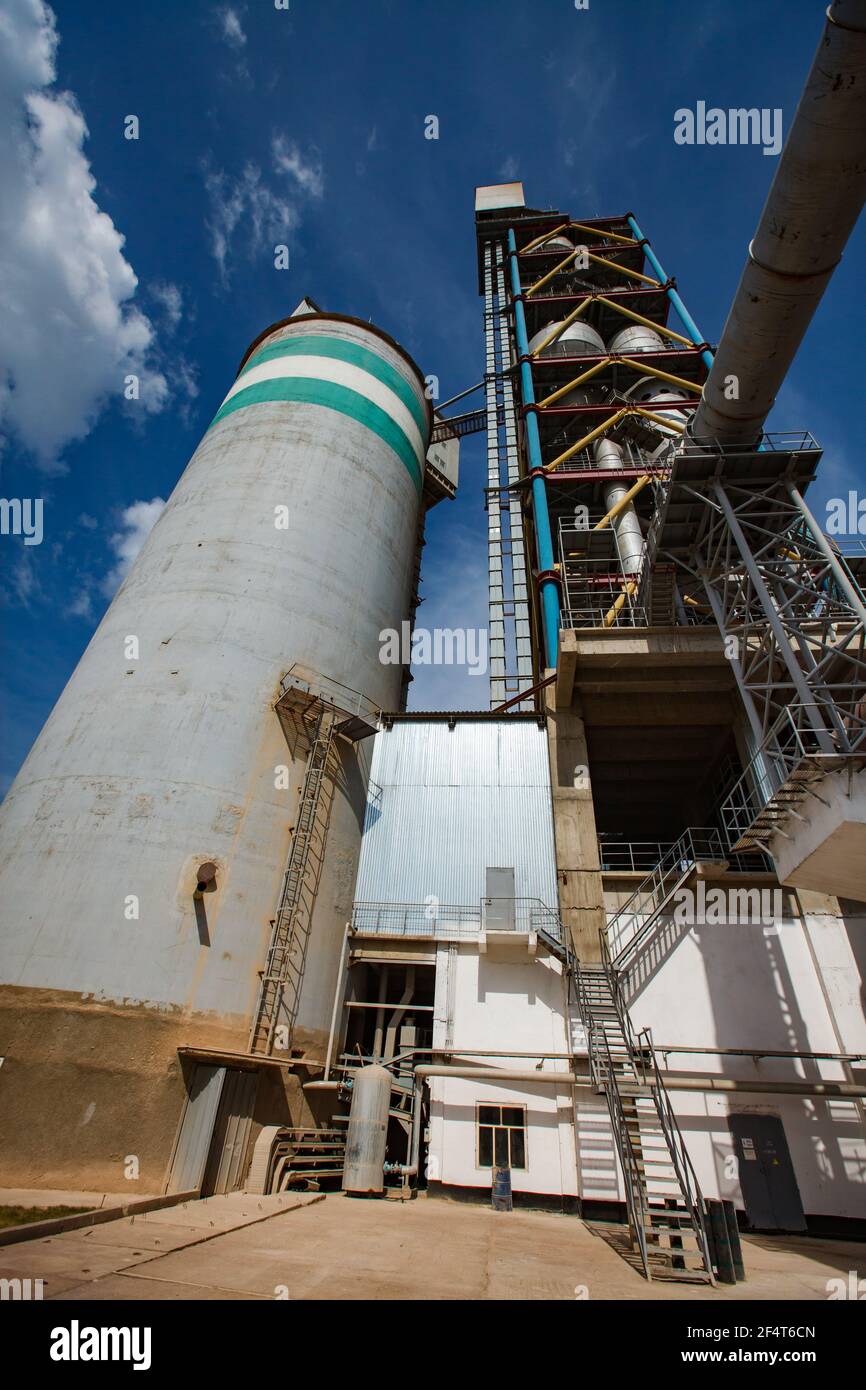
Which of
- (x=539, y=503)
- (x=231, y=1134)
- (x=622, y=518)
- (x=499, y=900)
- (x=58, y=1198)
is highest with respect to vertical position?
(x=539, y=503)

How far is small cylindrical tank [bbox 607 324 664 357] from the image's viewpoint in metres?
34.8

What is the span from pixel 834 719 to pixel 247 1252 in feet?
39.9

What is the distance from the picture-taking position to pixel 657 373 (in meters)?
32.0

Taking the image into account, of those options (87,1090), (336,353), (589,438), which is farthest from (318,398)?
(87,1090)

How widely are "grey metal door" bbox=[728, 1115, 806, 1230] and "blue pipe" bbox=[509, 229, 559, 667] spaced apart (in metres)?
13.2

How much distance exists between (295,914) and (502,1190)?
773 centimetres

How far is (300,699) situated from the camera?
17984 millimetres

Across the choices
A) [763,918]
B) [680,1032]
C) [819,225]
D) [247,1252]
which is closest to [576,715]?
[763,918]

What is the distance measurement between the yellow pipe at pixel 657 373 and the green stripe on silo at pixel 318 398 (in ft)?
49.0

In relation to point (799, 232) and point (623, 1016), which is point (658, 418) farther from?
point (623, 1016)

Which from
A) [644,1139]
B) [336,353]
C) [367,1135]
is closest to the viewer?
[367,1135]

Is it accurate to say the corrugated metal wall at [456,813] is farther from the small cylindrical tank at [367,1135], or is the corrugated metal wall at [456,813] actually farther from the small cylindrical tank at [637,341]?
the small cylindrical tank at [637,341]

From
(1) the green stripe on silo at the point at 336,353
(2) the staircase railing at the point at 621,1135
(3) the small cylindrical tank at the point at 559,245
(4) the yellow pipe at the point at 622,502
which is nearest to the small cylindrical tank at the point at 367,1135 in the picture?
(2) the staircase railing at the point at 621,1135
